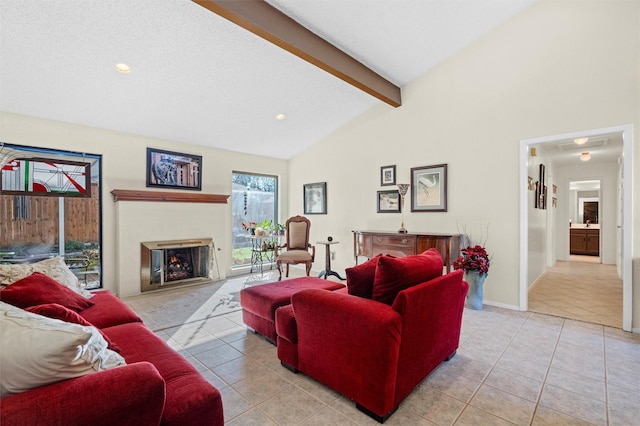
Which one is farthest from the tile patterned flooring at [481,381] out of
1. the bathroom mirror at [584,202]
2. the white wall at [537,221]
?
the bathroom mirror at [584,202]

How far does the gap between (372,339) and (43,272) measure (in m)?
2.56

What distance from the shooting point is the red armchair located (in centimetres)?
167

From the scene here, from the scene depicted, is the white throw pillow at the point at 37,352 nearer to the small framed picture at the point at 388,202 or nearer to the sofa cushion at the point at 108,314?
the sofa cushion at the point at 108,314

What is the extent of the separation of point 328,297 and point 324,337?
0.86 ft

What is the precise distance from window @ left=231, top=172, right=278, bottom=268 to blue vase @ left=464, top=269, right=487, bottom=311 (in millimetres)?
4092

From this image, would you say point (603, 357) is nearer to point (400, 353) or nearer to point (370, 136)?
point (400, 353)

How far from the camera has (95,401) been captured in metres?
0.93

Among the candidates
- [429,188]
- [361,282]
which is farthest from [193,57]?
[429,188]

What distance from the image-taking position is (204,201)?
524cm

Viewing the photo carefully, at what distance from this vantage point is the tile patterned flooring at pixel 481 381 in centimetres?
176

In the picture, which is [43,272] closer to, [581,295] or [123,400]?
[123,400]

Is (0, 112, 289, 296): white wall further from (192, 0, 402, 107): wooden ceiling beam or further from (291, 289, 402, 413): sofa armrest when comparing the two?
(291, 289, 402, 413): sofa armrest

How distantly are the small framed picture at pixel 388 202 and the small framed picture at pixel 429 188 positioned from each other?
0.93 ft

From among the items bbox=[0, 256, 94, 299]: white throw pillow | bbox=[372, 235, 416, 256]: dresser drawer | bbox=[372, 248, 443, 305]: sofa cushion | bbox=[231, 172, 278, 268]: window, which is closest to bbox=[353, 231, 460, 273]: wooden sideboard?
bbox=[372, 235, 416, 256]: dresser drawer
